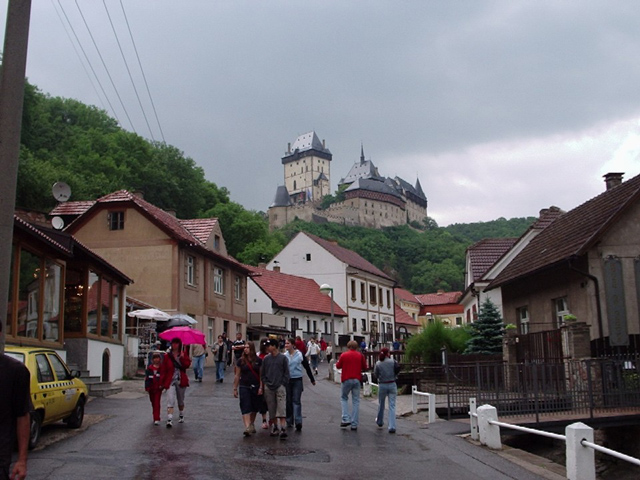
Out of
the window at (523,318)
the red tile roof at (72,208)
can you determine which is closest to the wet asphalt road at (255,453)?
the window at (523,318)

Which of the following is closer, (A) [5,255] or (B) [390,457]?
(A) [5,255]

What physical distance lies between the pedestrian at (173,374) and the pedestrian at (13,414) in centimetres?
909

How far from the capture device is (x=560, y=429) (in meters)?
15.8

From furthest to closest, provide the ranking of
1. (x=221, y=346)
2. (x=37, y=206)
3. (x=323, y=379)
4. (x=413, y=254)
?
1. (x=413, y=254)
2. (x=37, y=206)
3. (x=323, y=379)
4. (x=221, y=346)

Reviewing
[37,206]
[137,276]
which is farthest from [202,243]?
[37,206]

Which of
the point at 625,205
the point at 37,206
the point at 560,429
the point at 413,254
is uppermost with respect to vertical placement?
the point at 413,254

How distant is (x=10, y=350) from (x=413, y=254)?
135m

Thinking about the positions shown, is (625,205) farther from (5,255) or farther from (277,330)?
(277,330)

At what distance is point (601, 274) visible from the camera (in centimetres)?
2136

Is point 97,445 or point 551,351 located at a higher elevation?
point 551,351

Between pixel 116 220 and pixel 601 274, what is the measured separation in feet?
78.3

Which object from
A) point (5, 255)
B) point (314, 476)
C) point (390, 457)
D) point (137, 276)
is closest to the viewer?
point (5, 255)

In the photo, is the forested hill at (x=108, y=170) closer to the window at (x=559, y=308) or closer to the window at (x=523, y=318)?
the window at (x=523, y=318)

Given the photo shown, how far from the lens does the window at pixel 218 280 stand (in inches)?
1624
